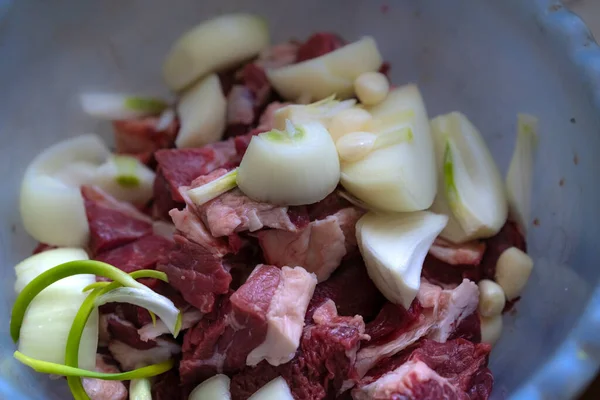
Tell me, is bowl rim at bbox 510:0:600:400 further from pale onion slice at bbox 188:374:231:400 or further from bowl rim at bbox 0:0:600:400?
pale onion slice at bbox 188:374:231:400

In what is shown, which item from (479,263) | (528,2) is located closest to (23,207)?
(479,263)

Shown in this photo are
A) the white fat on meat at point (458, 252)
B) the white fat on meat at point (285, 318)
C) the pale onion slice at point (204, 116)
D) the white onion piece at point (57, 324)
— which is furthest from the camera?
the pale onion slice at point (204, 116)

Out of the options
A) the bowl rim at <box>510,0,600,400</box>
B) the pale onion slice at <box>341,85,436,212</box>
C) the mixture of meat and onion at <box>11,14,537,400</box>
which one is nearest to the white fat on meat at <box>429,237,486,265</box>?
the mixture of meat and onion at <box>11,14,537,400</box>

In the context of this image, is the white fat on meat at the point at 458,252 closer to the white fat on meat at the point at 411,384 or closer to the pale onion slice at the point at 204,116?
the white fat on meat at the point at 411,384

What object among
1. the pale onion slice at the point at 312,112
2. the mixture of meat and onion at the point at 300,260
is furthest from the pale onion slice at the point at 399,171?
the pale onion slice at the point at 312,112

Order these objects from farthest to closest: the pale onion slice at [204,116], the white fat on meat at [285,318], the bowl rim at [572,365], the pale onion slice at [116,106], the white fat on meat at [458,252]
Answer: the pale onion slice at [116,106] → the pale onion slice at [204,116] → the white fat on meat at [458,252] → the white fat on meat at [285,318] → the bowl rim at [572,365]

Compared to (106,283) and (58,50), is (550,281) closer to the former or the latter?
(106,283)

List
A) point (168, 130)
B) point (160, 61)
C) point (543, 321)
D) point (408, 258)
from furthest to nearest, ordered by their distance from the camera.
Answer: point (160, 61), point (168, 130), point (543, 321), point (408, 258)

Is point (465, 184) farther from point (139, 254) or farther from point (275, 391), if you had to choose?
point (139, 254)
